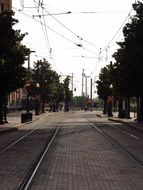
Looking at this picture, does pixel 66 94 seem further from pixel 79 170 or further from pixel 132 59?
pixel 79 170

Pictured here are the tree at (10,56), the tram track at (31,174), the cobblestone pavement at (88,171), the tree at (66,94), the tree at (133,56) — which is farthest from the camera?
the tree at (66,94)

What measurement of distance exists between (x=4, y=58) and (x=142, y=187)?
28.5 metres

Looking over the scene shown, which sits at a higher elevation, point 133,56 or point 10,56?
point 133,56

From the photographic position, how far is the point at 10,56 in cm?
4062

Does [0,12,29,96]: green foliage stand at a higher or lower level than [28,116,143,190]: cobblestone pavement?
higher

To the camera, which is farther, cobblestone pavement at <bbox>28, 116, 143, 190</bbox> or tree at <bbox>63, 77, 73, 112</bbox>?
tree at <bbox>63, 77, 73, 112</bbox>

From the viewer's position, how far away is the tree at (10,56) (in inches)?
1551

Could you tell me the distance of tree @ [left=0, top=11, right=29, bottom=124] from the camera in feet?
129

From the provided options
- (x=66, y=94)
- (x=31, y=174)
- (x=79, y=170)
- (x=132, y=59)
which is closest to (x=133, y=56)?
(x=132, y=59)

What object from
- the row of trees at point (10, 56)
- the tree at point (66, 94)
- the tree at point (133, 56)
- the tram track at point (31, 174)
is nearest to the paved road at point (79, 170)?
the tram track at point (31, 174)

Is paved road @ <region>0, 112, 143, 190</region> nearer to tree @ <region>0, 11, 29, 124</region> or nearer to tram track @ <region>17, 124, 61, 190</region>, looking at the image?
tram track @ <region>17, 124, 61, 190</region>

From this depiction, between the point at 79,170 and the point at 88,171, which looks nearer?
the point at 88,171

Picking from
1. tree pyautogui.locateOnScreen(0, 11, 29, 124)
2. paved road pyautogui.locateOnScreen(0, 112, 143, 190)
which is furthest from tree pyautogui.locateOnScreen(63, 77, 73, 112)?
paved road pyautogui.locateOnScreen(0, 112, 143, 190)

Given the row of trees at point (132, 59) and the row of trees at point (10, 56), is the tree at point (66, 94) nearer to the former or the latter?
the row of trees at point (132, 59)
